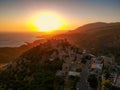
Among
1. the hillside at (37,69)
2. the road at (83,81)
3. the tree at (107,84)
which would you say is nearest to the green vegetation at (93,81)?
the road at (83,81)

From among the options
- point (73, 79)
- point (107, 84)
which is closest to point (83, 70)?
point (73, 79)

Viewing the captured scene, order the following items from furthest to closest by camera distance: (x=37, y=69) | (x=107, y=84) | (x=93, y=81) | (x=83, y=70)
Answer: (x=83, y=70), (x=37, y=69), (x=93, y=81), (x=107, y=84)

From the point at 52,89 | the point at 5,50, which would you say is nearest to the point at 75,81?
the point at 52,89

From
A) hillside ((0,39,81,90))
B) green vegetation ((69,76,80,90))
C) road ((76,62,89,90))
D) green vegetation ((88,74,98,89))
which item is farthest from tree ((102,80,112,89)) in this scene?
hillside ((0,39,81,90))

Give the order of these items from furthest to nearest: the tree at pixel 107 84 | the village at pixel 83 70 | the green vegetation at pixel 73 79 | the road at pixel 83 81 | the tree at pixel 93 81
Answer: the tree at pixel 93 81 → the green vegetation at pixel 73 79 → the village at pixel 83 70 → the road at pixel 83 81 → the tree at pixel 107 84

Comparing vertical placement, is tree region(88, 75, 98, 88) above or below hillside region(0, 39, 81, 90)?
below

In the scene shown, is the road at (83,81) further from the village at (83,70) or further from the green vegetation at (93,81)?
the green vegetation at (93,81)

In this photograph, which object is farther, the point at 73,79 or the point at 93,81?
the point at 73,79

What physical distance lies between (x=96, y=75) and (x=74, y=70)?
2338mm

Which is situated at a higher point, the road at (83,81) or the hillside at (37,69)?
the hillside at (37,69)

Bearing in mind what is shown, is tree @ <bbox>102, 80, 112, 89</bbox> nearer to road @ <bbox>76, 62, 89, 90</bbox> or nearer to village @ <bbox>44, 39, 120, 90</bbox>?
village @ <bbox>44, 39, 120, 90</bbox>

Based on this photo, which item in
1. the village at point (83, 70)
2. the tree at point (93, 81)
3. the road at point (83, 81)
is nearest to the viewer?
the road at point (83, 81)

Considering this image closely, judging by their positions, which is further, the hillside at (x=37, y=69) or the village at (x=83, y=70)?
the hillside at (x=37, y=69)

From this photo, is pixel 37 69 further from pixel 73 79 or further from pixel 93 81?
pixel 93 81
